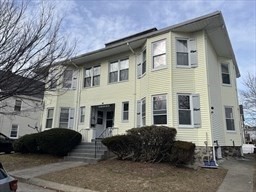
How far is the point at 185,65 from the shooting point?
14.5 m

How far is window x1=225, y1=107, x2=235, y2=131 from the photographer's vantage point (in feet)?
53.2

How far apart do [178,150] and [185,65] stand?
5.21 meters

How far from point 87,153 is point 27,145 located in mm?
4088

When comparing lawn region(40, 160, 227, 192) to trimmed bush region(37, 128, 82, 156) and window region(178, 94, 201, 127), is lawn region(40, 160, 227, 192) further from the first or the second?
trimmed bush region(37, 128, 82, 156)

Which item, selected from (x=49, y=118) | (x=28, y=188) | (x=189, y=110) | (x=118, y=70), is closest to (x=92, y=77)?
(x=118, y=70)

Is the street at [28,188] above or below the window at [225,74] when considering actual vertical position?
below

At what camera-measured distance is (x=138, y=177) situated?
32.2 feet

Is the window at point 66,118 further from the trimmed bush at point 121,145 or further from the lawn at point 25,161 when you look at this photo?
the trimmed bush at point 121,145

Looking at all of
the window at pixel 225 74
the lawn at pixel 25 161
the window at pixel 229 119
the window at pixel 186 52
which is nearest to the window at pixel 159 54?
the window at pixel 186 52

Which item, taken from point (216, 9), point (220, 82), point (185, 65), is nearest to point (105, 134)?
point (185, 65)

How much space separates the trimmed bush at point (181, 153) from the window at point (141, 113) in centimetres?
360

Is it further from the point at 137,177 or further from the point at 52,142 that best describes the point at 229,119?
the point at 52,142

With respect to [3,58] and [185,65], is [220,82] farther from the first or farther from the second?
[3,58]

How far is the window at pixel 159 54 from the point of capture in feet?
48.7
